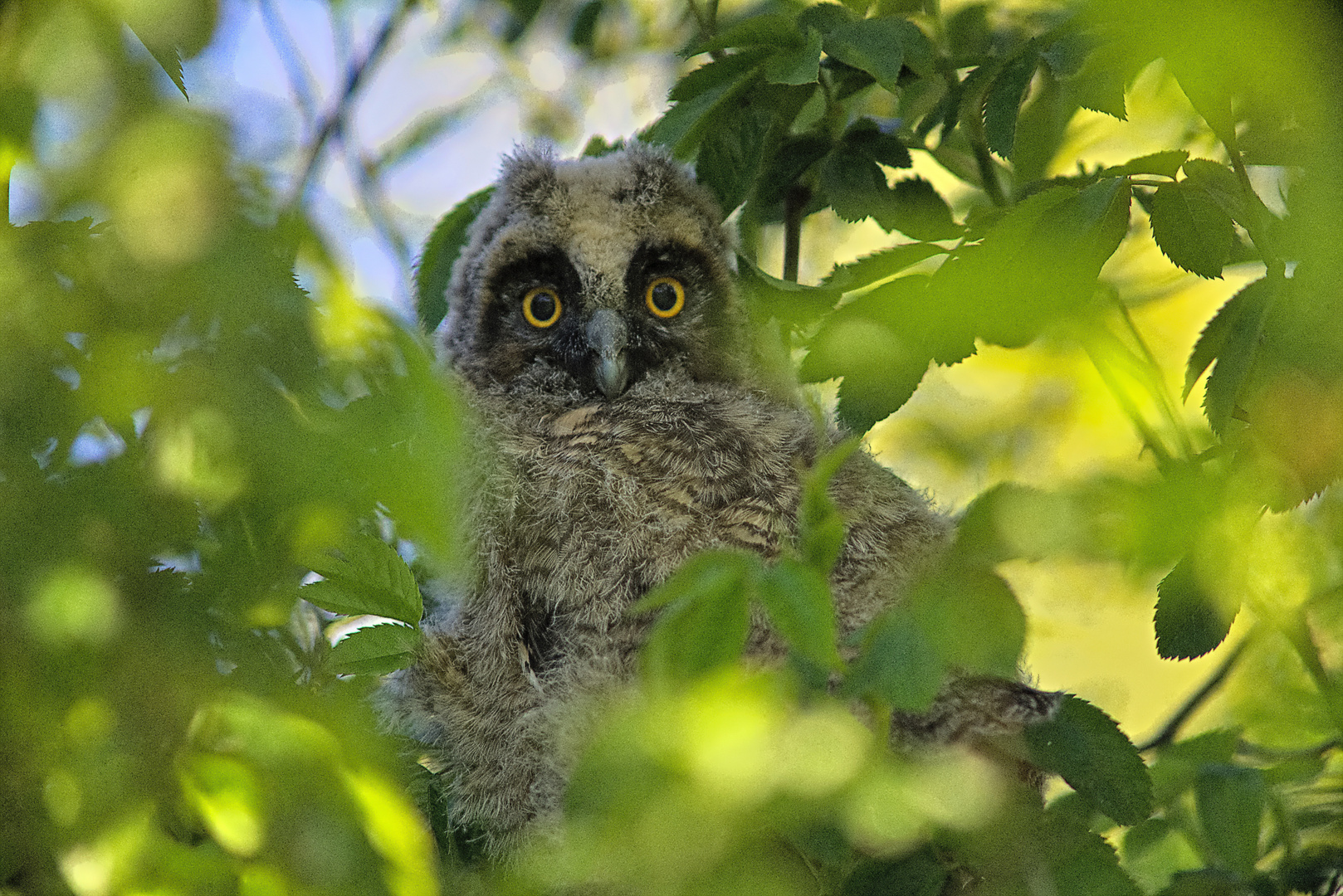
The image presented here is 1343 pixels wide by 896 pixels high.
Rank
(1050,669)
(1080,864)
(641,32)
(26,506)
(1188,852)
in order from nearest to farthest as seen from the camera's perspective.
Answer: (26,506) < (1080,864) < (1188,852) < (1050,669) < (641,32)

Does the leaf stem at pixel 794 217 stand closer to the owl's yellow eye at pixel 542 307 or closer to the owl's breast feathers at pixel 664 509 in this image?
the owl's breast feathers at pixel 664 509

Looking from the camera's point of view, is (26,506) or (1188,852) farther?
(1188,852)

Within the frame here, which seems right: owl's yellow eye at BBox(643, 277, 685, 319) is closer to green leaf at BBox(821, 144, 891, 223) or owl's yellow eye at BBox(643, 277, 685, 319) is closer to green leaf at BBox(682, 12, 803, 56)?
green leaf at BBox(821, 144, 891, 223)

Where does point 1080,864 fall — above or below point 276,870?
below

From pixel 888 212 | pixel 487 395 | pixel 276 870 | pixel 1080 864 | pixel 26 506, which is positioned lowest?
pixel 487 395

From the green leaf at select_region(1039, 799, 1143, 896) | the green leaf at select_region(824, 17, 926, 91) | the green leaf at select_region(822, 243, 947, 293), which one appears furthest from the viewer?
the green leaf at select_region(822, 243, 947, 293)

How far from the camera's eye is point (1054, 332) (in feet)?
5.18

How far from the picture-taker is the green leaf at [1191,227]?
1.31 m

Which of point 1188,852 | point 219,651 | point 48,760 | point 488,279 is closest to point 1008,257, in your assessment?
point 219,651

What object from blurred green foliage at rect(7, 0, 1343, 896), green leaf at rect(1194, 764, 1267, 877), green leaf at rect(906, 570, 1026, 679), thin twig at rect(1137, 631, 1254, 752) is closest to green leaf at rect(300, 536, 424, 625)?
blurred green foliage at rect(7, 0, 1343, 896)

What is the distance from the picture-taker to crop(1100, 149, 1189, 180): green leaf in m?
1.28

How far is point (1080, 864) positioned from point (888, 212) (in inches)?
40.1

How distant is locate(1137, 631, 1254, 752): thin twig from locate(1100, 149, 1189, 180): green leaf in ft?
4.04

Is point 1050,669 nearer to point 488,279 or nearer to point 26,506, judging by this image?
point 488,279
